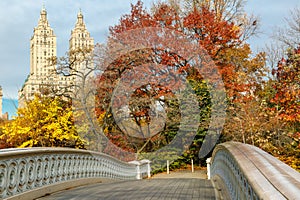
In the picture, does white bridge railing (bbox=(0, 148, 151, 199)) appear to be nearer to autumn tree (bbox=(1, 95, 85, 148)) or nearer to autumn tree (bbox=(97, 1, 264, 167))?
autumn tree (bbox=(97, 1, 264, 167))

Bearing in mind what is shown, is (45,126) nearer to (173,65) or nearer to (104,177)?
(173,65)

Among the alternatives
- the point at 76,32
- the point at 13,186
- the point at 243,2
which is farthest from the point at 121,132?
the point at 76,32

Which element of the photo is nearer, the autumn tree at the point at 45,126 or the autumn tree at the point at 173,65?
the autumn tree at the point at 173,65

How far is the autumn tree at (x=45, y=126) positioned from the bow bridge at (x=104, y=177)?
1119cm

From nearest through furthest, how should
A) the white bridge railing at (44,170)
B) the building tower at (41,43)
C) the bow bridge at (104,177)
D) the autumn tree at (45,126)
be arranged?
the bow bridge at (104,177) < the white bridge railing at (44,170) < the autumn tree at (45,126) < the building tower at (41,43)

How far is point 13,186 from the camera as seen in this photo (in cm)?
523

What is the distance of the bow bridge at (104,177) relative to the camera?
2.27 metres

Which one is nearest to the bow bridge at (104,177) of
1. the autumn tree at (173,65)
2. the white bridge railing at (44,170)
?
the white bridge railing at (44,170)

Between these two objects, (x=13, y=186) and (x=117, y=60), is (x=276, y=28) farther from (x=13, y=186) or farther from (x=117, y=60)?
(x=13, y=186)

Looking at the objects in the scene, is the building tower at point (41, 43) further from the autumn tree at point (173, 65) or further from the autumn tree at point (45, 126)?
the autumn tree at point (45, 126)

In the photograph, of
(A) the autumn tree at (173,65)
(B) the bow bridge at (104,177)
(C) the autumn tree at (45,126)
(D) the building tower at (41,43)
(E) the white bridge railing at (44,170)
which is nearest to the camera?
(B) the bow bridge at (104,177)

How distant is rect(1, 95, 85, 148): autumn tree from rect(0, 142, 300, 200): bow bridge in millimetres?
11189

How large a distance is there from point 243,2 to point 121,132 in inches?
550

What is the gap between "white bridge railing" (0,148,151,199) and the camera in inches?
203
